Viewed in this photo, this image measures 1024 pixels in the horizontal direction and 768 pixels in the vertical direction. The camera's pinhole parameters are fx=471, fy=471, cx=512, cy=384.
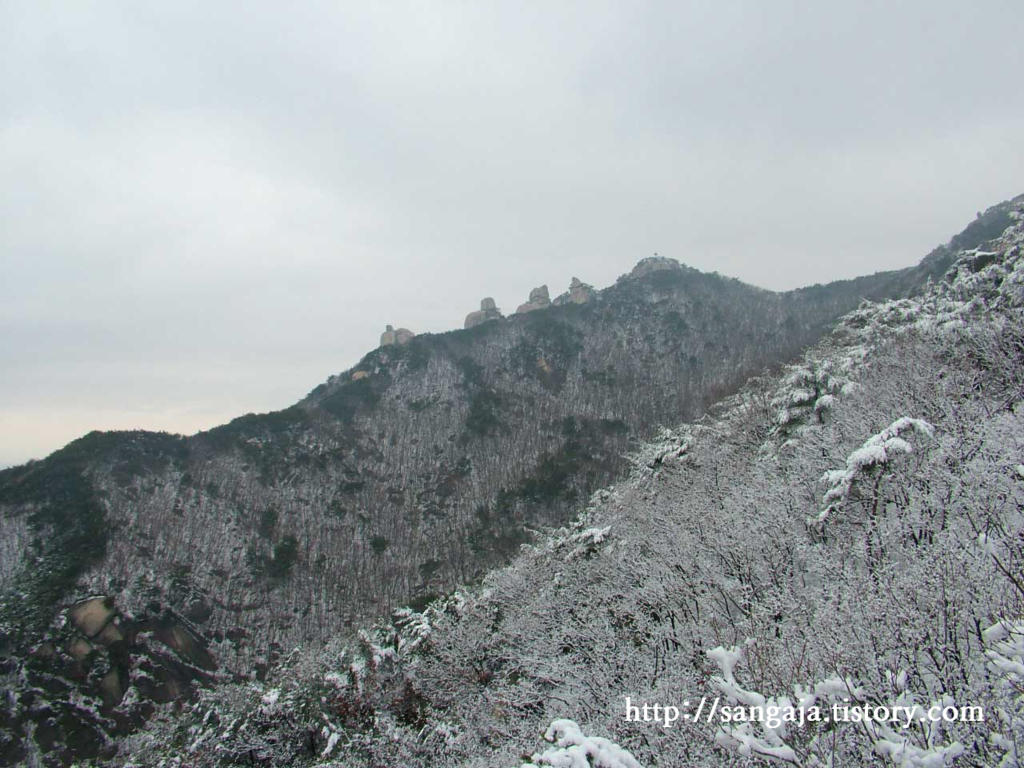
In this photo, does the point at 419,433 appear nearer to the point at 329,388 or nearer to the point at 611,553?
the point at 329,388

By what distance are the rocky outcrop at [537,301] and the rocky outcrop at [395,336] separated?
95.1ft

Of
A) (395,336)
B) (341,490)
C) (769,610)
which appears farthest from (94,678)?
(395,336)

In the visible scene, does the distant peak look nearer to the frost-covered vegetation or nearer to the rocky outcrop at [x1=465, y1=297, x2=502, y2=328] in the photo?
the rocky outcrop at [x1=465, y1=297, x2=502, y2=328]

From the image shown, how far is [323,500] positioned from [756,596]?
68.6m

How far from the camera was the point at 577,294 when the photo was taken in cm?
12394

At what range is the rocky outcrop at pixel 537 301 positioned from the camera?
404 feet

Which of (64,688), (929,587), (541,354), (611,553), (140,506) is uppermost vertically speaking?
(541,354)

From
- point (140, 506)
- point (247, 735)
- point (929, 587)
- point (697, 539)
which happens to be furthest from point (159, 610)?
point (929, 587)

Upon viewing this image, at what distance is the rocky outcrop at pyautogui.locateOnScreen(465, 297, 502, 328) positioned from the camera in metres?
120

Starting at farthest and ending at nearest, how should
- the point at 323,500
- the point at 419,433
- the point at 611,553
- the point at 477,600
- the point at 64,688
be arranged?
the point at 419,433, the point at 323,500, the point at 64,688, the point at 477,600, the point at 611,553

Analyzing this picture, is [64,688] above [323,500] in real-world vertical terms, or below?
below

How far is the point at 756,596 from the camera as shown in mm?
13719

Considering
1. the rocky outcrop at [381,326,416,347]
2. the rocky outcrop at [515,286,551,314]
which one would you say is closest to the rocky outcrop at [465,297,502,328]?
the rocky outcrop at [515,286,551,314]

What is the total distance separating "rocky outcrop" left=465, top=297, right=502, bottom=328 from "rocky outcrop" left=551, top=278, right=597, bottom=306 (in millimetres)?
16201
